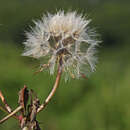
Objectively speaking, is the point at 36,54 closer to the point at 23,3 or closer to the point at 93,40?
the point at 93,40

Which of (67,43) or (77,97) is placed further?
(77,97)

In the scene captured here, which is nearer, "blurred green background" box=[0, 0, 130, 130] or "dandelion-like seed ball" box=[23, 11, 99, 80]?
"dandelion-like seed ball" box=[23, 11, 99, 80]

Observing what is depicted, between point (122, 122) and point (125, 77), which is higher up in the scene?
point (125, 77)

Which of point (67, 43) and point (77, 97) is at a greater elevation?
point (67, 43)

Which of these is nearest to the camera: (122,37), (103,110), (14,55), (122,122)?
(122,122)

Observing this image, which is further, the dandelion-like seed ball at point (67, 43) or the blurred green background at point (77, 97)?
the blurred green background at point (77, 97)

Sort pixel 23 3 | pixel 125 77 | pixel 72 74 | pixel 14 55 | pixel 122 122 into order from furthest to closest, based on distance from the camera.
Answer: pixel 23 3
pixel 14 55
pixel 125 77
pixel 122 122
pixel 72 74

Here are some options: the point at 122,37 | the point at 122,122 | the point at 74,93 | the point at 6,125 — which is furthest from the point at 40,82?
the point at 122,37

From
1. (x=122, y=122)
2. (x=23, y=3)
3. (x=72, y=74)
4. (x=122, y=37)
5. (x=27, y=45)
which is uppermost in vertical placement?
(x=23, y=3)
